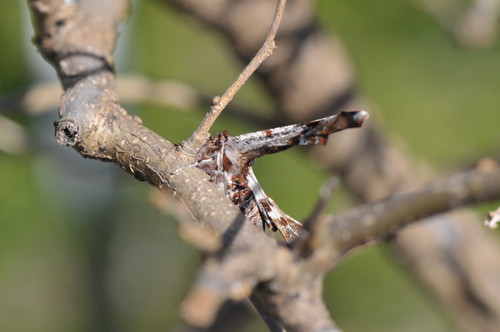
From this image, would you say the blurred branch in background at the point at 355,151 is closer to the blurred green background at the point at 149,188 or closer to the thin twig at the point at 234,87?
the thin twig at the point at 234,87

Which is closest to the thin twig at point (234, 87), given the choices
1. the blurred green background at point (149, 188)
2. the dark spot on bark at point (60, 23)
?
the dark spot on bark at point (60, 23)

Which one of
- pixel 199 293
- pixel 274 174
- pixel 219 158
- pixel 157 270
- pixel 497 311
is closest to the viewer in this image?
pixel 199 293

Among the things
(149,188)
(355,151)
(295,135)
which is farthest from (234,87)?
(149,188)

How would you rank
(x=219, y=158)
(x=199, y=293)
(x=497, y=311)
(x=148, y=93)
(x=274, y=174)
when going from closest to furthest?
(x=199, y=293)
(x=219, y=158)
(x=148, y=93)
(x=497, y=311)
(x=274, y=174)

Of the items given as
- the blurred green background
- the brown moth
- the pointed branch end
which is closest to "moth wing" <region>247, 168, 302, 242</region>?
the brown moth

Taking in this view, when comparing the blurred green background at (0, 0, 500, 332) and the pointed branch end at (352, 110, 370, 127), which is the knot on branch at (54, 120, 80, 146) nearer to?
the pointed branch end at (352, 110, 370, 127)

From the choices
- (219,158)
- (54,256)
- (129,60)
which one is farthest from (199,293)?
→ (54,256)

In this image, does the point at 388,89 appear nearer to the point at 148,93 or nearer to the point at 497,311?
the point at 497,311
